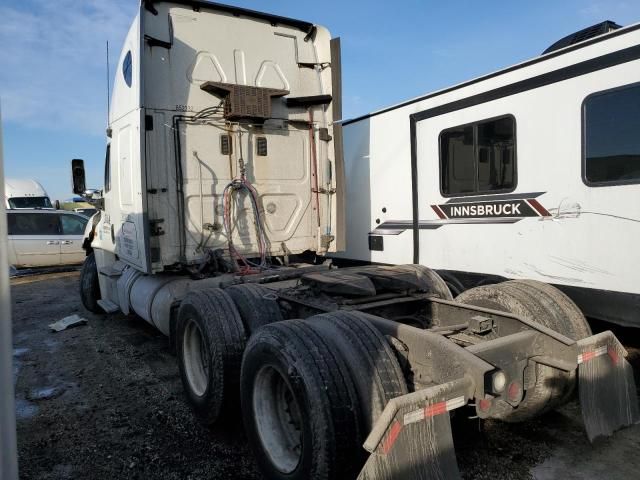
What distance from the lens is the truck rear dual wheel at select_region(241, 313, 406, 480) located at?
240 centimetres

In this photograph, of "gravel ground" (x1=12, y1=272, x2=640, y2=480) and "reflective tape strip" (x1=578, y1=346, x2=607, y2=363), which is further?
"gravel ground" (x1=12, y1=272, x2=640, y2=480)

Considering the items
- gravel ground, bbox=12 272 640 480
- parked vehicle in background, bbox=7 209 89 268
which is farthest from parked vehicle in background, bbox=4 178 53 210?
gravel ground, bbox=12 272 640 480

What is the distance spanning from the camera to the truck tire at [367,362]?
246cm

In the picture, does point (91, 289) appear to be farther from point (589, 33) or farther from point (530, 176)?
point (589, 33)

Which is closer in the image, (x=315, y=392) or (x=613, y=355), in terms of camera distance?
(x=315, y=392)

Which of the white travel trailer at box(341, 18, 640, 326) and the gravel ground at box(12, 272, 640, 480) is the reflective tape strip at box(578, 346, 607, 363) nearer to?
the gravel ground at box(12, 272, 640, 480)

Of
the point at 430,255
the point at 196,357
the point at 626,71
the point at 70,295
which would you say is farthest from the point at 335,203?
the point at 70,295

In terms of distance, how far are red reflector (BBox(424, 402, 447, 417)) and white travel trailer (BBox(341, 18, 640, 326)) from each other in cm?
255

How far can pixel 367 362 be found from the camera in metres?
2.56

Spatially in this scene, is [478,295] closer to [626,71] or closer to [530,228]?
[530,228]

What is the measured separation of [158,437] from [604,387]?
3.08 m

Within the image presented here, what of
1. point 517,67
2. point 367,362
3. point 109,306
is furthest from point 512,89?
point 109,306

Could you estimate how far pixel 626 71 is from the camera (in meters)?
3.85

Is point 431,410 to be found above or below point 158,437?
above
